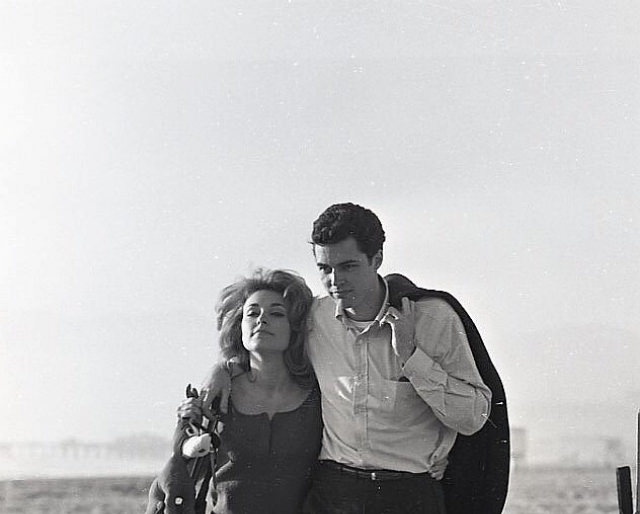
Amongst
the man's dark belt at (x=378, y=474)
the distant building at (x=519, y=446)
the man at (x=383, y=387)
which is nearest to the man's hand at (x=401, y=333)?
the man at (x=383, y=387)

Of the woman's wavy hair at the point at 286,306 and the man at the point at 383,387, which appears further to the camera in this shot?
the woman's wavy hair at the point at 286,306

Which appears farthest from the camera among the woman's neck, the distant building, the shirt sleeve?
the distant building

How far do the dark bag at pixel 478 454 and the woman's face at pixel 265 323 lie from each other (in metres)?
0.14

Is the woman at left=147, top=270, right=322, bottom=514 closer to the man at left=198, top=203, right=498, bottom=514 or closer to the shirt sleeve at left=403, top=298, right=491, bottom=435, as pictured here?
the man at left=198, top=203, right=498, bottom=514

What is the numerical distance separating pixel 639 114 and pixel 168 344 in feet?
2.80

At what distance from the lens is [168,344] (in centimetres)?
166

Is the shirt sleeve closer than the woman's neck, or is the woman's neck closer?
the shirt sleeve

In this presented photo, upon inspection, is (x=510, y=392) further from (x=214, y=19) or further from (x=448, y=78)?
(x=214, y=19)

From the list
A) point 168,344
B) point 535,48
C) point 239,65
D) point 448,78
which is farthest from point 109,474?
point 535,48

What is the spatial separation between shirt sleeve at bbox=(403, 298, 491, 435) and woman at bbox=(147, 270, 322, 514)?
16cm

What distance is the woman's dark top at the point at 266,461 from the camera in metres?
1.30

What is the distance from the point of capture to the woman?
4.26 ft

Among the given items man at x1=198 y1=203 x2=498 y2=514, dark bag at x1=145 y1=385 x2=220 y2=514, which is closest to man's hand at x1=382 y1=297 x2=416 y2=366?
man at x1=198 y1=203 x2=498 y2=514

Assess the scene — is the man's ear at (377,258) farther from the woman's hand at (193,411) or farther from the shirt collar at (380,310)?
the woman's hand at (193,411)
